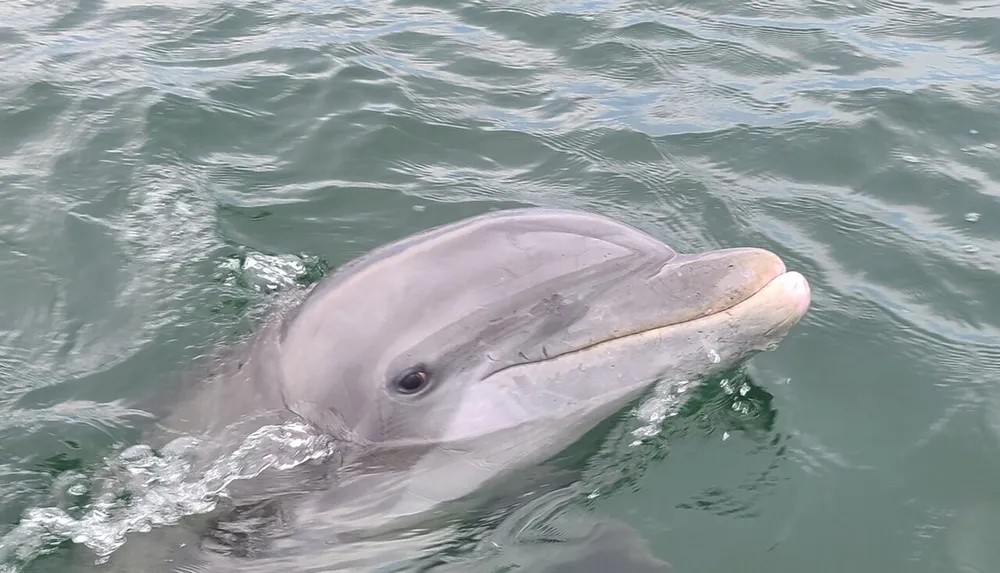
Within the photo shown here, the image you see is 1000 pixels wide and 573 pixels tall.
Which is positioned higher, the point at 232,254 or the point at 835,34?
the point at 835,34

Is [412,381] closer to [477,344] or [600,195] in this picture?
[477,344]

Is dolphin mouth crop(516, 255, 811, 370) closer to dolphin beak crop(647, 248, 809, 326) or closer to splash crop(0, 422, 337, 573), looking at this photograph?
dolphin beak crop(647, 248, 809, 326)

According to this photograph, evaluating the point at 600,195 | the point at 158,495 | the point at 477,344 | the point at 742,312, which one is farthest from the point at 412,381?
the point at 600,195

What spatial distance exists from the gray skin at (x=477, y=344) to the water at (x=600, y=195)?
588 millimetres

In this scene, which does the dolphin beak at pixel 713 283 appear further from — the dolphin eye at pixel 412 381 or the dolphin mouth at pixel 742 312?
the dolphin eye at pixel 412 381

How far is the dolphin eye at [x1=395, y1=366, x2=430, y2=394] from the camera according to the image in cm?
561

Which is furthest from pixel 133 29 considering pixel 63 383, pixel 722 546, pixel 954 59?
pixel 722 546

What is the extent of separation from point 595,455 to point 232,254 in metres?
4.14

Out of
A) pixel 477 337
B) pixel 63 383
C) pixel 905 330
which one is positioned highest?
pixel 477 337

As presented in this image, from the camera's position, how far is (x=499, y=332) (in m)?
5.67

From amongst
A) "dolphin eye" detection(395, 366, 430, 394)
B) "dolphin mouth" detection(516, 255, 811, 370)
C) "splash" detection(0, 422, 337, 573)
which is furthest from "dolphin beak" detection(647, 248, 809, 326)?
"splash" detection(0, 422, 337, 573)

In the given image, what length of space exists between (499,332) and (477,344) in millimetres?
136

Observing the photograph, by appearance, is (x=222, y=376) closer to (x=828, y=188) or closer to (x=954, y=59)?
(x=828, y=188)

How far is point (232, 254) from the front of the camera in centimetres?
898
